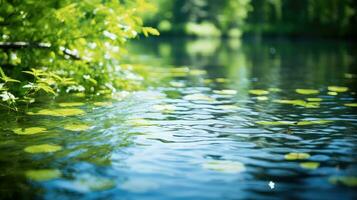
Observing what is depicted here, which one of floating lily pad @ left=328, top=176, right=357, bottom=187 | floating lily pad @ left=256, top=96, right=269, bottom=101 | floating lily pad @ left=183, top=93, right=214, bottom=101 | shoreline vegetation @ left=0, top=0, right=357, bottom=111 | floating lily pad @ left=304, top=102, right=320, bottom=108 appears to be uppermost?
shoreline vegetation @ left=0, top=0, right=357, bottom=111

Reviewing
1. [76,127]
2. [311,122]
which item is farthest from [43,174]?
[311,122]

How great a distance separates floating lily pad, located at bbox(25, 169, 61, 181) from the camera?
465 cm

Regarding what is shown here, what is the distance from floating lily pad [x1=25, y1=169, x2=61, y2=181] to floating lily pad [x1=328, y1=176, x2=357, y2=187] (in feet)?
9.58

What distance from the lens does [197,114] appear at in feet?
26.8

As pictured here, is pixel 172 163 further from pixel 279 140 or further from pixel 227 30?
pixel 227 30

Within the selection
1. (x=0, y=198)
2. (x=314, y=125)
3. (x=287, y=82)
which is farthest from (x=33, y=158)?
(x=287, y=82)

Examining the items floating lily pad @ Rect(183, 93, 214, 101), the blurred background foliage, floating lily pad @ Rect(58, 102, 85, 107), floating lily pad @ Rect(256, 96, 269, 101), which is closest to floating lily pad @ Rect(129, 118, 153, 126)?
floating lily pad @ Rect(58, 102, 85, 107)

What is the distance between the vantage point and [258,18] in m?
65.4

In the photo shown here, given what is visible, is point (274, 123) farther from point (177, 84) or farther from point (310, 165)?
point (177, 84)

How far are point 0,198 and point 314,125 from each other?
4.95m

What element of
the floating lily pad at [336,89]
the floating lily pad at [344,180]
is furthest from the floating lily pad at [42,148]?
the floating lily pad at [336,89]

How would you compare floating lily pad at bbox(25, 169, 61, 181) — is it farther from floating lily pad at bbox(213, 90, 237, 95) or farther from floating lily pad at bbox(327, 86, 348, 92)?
floating lily pad at bbox(327, 86, 348, 92)

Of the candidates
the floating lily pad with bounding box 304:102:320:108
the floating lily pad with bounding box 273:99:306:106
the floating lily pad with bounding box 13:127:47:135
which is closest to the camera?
the floating lily pad with bounding box 13:127:47:135

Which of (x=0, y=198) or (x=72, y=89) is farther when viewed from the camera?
(x=72, y=89)
